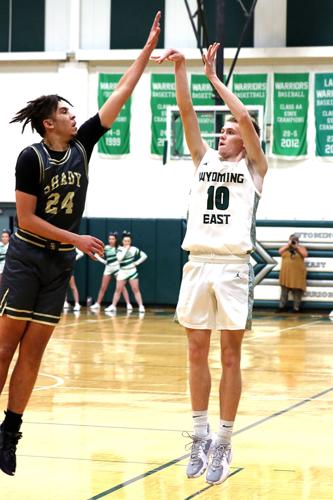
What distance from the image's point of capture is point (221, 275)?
743 cm

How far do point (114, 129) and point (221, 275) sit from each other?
22855 millimetres

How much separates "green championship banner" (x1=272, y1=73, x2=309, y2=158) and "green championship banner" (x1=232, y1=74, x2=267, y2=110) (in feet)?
1.02

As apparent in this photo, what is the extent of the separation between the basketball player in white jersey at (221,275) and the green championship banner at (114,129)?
2241 cm

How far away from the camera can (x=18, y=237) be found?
7020 mm

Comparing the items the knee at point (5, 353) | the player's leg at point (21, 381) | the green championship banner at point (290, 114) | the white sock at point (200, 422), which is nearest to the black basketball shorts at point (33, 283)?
the player's leg at point (21, 381)

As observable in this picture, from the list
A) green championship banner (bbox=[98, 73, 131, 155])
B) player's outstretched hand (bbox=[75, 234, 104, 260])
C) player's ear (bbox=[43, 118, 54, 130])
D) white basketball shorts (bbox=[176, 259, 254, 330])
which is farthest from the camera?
green championship banner (bbox=[98, 73, 131, 155])

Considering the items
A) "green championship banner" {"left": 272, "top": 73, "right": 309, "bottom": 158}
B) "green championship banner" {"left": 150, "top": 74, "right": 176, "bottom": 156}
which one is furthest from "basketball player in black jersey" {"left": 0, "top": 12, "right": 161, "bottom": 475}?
"green championship banner" {"left": 150, "top": 74, "right": 176, "bottom": 156}

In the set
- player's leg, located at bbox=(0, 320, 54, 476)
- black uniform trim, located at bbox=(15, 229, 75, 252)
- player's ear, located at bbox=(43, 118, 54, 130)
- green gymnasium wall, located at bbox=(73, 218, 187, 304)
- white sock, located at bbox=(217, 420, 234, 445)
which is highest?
player's ear, located at bbox=(43, 118, 54, 130)

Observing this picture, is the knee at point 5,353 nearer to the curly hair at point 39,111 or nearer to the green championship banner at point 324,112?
the curly hair at point 39,111

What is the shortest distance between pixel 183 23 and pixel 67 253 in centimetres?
2305

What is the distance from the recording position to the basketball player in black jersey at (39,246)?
6828 millimetres

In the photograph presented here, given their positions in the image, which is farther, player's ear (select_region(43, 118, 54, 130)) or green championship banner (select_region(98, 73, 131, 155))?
green championship banner (select_region(98, 73, 131, 155))

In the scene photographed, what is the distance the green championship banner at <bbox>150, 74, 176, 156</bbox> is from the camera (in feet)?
96.7

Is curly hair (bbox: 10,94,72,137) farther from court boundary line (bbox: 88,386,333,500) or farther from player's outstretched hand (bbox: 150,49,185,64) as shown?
court boundary line (bbox: 88,386,333,500)
